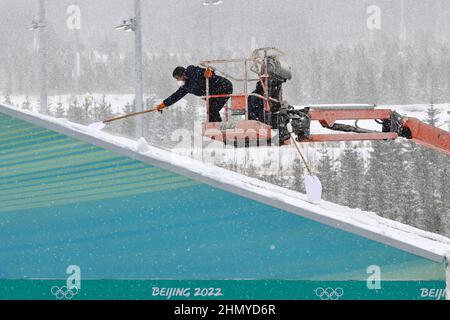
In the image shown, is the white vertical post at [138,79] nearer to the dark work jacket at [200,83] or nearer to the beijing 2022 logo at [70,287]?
the dark work jacket at [200,83]

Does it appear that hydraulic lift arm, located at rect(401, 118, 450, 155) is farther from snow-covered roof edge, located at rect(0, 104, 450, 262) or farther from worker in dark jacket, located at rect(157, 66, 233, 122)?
worker in dark jacket, located at rect(157, 66, 233, 122)

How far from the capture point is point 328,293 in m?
6.51

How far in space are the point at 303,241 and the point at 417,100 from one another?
104 metres

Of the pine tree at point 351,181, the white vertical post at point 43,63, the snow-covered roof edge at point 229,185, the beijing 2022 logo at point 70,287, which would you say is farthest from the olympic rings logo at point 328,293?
the pine tree at point 351,181

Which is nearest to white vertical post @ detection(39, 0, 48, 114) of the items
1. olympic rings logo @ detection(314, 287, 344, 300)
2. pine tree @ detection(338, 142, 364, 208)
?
olympic rings logo @ detection(314, 287, 344, 300)

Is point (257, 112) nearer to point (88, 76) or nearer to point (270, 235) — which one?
point (270, 235)

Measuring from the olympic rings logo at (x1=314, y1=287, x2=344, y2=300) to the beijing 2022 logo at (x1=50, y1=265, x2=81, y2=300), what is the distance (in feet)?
7.32

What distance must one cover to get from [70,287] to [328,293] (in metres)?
2.41

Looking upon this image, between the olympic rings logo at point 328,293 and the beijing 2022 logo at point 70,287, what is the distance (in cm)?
223

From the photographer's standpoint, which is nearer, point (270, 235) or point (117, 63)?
point (270, 235)

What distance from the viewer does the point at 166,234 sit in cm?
659

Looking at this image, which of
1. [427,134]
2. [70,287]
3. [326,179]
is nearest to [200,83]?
[427,134]

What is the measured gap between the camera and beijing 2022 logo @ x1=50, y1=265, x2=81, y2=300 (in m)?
6.61

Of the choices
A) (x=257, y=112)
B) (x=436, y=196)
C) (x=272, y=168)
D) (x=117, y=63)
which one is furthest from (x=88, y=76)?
(x=257, y=112)
